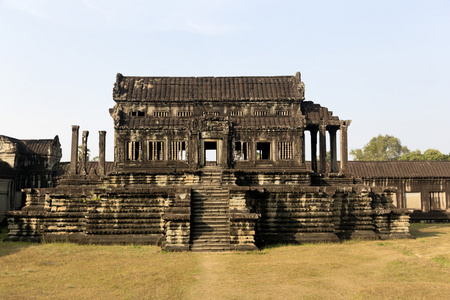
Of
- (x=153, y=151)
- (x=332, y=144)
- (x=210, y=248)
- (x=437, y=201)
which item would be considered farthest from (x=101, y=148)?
(x=437, y=201)

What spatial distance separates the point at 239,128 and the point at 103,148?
797 centimetres

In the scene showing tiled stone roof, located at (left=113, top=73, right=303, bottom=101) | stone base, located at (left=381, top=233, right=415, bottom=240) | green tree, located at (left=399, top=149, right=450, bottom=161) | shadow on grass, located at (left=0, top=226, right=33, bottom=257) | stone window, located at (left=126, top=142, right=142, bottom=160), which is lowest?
shadow on grass, located at (left=0, top=226, right=33, bottom=257)

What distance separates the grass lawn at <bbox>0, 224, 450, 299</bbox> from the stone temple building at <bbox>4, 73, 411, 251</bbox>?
141 centimetres

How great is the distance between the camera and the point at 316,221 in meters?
19.4

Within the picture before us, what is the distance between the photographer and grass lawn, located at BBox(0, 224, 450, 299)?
34.3 ft

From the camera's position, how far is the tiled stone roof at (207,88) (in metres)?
23.9

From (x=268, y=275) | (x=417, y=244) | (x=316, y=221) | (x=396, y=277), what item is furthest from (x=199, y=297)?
(x=417, y=244)

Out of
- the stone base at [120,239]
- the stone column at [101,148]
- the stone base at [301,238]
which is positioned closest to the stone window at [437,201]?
the stone base at [301,238]

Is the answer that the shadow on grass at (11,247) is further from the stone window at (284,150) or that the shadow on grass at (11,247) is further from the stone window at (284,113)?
the stone window at (284,113)

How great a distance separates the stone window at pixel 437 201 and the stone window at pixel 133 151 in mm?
25715

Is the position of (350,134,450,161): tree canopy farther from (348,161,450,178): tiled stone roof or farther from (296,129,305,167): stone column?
(296,129,305,167): stone column

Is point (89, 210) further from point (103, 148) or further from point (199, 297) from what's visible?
point (199, 297)

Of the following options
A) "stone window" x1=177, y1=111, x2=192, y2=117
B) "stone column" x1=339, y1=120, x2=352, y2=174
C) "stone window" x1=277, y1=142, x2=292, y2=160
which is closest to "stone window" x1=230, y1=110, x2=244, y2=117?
"stone window" x1=177, y1=111, x2=192, y2=117

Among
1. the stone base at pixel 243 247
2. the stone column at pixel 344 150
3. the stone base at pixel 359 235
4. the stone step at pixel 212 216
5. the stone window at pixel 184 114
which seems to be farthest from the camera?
the stone window at pixel 184 114
